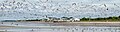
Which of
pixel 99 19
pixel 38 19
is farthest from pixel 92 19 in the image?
pixel 38 19

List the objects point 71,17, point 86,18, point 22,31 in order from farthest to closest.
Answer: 1. point 71,17
2. point 86,18
3. point 22,31

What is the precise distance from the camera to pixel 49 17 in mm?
126125

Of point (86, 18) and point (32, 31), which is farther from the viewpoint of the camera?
point (86, 18)

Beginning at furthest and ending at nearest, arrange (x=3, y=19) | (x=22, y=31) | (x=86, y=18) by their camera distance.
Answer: (x=86, y=18) < (x=3, y=19) < (x=22, y=31)

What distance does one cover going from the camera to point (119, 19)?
10981 centimetres

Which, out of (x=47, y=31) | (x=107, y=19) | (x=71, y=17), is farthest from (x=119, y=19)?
(x=47, y=31)

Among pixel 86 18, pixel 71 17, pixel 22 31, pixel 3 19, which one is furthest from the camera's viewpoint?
pixel 71 17

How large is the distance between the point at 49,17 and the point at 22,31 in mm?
64906

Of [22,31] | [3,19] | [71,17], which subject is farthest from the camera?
[71,17]

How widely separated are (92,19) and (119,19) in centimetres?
497

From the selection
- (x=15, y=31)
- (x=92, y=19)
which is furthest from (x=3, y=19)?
(x=15, y=31)

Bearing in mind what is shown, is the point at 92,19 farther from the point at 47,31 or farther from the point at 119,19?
the point at 47,31

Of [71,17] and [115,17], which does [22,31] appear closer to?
[115,17]

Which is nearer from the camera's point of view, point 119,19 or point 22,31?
point 22,31
